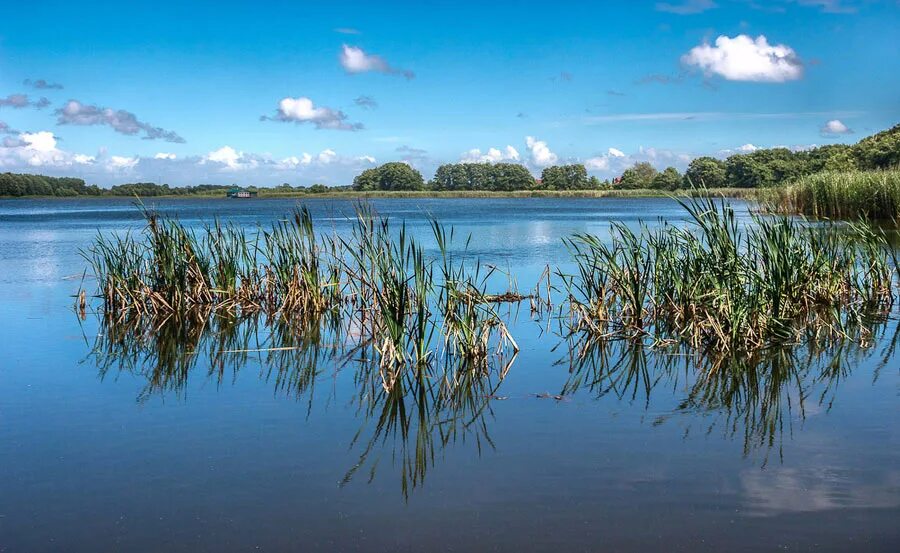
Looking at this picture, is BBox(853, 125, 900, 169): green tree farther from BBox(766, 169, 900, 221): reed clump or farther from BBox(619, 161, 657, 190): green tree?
BBox(619, 161, 657, 190): green tree

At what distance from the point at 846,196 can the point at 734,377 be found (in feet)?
77.2

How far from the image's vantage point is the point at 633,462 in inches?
218

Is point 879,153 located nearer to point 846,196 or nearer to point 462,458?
point 846,196

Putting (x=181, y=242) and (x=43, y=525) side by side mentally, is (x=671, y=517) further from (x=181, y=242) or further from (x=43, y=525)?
(x=181, y=242)

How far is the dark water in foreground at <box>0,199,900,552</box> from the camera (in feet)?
14.8

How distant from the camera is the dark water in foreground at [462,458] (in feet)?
14.8

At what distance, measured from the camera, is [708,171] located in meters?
98.6

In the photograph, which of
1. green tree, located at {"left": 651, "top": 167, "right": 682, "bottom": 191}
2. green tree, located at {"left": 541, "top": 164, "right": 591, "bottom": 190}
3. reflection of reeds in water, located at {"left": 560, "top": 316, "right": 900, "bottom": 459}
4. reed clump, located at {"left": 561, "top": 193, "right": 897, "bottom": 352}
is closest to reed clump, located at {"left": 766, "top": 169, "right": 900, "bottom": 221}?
reed clump, located at {"left": 561, "top": 193, "right": 897, "bottom": 352}

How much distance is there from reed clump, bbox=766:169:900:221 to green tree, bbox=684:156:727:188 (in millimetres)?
65113

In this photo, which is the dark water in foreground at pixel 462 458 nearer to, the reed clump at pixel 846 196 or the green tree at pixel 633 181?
the reed clump at pixel 846 196

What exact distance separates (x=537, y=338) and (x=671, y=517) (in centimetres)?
518

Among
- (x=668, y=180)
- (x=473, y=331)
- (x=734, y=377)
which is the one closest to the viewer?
(x=734, y=377)

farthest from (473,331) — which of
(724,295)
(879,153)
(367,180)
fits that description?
(367,180)

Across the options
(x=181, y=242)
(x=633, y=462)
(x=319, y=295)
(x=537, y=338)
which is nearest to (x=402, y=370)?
(x=537, y=338)
